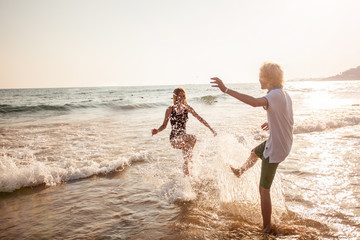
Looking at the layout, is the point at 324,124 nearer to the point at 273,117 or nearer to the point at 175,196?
the point at 175,196

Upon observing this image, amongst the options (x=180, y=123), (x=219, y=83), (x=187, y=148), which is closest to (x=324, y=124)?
(x=187, y=148)

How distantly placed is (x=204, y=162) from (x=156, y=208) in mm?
2567

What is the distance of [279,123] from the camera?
3.07m

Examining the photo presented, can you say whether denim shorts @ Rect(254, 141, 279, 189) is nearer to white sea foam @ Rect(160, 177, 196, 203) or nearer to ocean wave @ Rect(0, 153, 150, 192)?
white sea foam @ Rect(160, 177, 196, 203)

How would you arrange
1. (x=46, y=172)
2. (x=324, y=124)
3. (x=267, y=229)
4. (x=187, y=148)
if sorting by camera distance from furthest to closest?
1. (x=324, y=124)
2. (x=46, y=172)
3. (x=187, y=148)
4. (x=267, y=229)

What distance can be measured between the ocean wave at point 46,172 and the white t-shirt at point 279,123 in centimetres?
441

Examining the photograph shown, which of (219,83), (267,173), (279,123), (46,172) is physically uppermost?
(219,83)

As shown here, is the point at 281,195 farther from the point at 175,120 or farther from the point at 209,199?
the point at 175,120

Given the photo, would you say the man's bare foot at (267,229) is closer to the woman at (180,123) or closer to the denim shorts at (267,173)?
the denim shorts at (267,173)

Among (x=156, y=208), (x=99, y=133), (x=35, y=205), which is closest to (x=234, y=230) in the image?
(x=156, y=208)

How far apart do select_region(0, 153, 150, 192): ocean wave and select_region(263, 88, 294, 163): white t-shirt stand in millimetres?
4410

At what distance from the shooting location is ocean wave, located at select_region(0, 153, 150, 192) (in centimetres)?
538

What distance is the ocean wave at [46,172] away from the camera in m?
5.38

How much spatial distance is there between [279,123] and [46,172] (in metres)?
5.22
